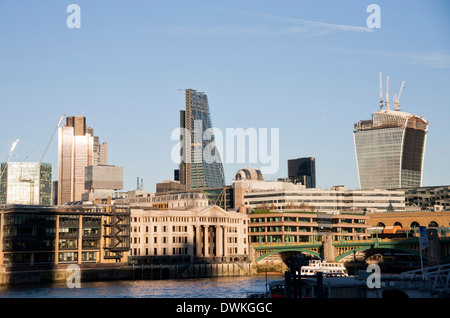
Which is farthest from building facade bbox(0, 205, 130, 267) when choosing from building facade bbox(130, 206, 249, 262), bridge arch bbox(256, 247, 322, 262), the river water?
bridge arch bbox(256, 247, 322, 262)

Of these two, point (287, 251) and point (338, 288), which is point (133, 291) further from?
point (287, 251)

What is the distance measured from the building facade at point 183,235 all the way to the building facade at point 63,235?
510 centimetres

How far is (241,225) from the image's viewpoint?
19962cm

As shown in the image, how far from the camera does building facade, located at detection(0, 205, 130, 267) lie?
502 ft

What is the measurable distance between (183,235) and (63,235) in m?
33.8

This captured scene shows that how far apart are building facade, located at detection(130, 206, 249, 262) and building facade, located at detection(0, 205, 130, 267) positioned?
16.7ft

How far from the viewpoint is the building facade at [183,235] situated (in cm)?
17525

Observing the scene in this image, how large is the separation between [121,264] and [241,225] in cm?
4548

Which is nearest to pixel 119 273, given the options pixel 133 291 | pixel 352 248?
pixel 133 291

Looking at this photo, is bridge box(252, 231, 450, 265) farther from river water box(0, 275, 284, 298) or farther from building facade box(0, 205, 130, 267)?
river water box(0, 275, 284, 298)

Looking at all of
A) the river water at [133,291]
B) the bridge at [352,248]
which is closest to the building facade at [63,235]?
the river water at [133,291]

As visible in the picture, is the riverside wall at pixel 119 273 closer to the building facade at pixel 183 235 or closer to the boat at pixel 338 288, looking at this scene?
the building facade at pixel 183 235

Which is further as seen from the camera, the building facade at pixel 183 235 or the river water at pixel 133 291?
the building facade at pixel 183 235

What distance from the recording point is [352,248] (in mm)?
183500
